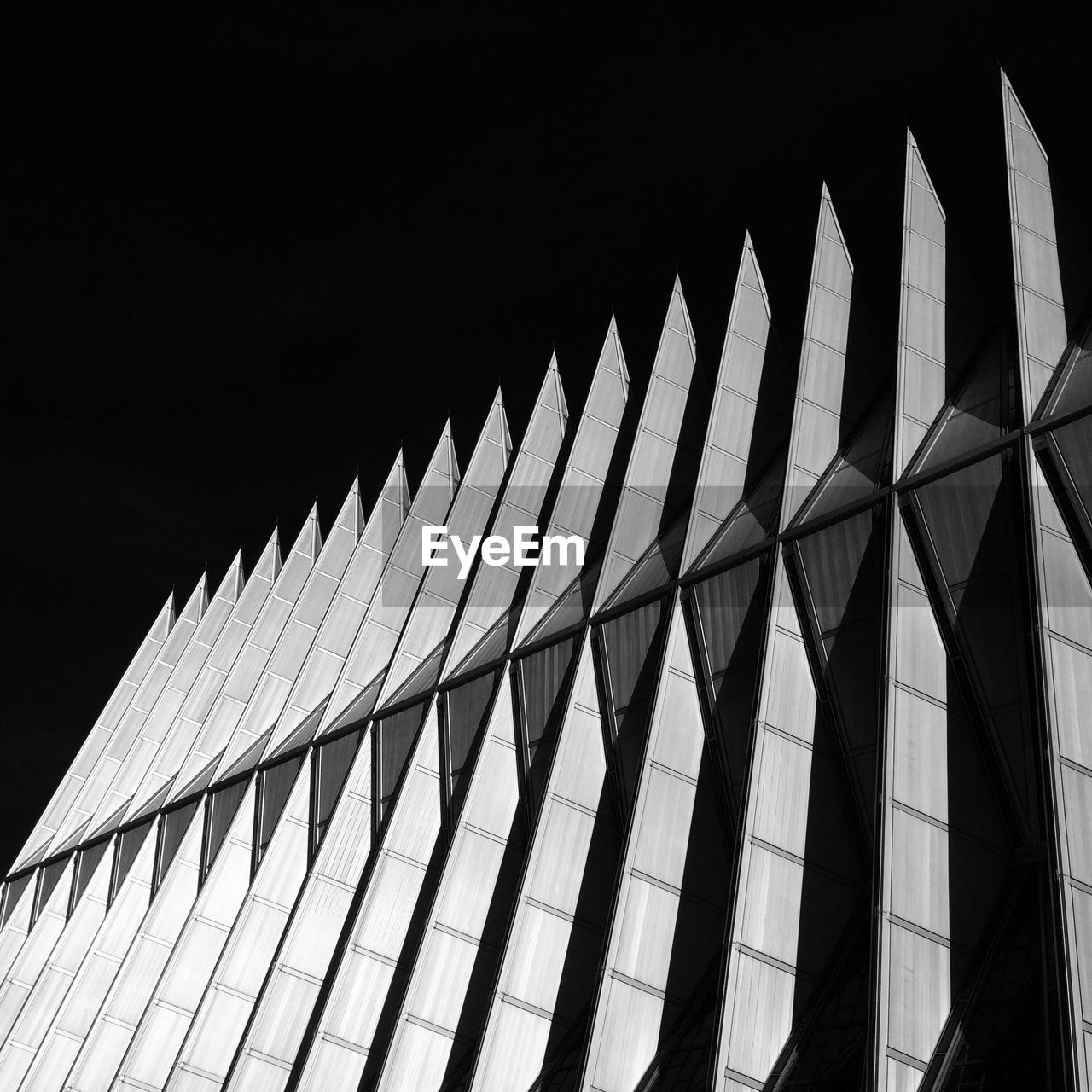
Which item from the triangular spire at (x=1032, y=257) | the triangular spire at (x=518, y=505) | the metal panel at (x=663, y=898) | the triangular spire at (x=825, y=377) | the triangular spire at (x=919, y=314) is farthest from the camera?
the triangular spire at (x=518, y=505)

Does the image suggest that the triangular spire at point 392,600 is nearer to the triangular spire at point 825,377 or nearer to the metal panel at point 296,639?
the metal panel at point 296,639

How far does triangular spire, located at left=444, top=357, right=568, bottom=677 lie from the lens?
1253 inches

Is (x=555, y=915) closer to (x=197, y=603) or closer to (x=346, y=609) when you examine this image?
(x=346, y=609)

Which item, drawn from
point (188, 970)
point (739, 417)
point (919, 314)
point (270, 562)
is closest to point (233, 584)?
point (270, 562)

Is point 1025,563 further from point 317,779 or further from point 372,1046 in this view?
point 317,779

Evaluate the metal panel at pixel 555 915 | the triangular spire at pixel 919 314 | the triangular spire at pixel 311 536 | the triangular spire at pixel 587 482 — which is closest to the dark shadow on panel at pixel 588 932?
the metal panel at pixel 555 915

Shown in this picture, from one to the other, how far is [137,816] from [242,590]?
1144 cm

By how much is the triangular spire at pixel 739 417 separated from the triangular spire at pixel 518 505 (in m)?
6.74

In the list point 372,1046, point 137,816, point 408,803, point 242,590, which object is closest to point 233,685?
point 137,816

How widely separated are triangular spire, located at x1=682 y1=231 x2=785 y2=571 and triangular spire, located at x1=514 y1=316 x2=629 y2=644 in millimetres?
4952

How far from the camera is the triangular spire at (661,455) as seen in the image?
28.7 meters

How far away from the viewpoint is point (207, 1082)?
25.7 meters

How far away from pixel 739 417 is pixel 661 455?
2672 mm

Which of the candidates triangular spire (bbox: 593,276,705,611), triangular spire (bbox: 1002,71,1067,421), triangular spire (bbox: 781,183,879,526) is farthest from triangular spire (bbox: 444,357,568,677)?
triangular spire (bbox: 1002,71,1067,421)
